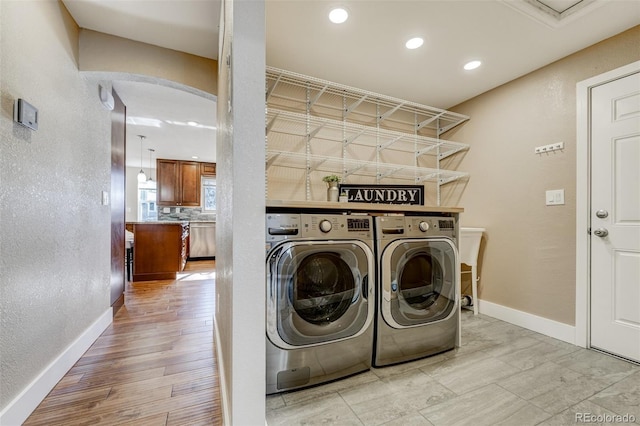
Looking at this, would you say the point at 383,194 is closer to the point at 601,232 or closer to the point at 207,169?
the point at 601,232


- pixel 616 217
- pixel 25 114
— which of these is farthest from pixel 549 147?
pixel 25 114

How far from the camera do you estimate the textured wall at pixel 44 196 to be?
1180 mm

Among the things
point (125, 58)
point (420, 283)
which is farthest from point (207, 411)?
point (125, 58)

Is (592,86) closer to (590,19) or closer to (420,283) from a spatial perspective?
(590,19)

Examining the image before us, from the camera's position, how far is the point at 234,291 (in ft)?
2.97

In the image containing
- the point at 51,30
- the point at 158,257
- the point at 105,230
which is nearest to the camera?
the point at 51,30

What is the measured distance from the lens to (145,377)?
5.24 ft

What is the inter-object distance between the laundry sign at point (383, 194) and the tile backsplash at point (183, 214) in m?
5.08

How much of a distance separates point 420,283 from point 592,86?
195 cm

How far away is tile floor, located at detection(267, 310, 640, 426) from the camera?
4.12ft

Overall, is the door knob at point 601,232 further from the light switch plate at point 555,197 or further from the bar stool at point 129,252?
the bar stool at point 129,252

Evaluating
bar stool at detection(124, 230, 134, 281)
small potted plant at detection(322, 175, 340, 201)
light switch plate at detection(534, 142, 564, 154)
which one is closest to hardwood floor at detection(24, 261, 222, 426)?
small potted plant at detection(322, 175, 340, 201)

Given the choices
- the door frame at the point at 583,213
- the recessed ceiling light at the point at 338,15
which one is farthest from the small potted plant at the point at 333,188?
the door frame at the point at 583,213

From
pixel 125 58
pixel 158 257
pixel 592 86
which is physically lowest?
pixel 158 257
